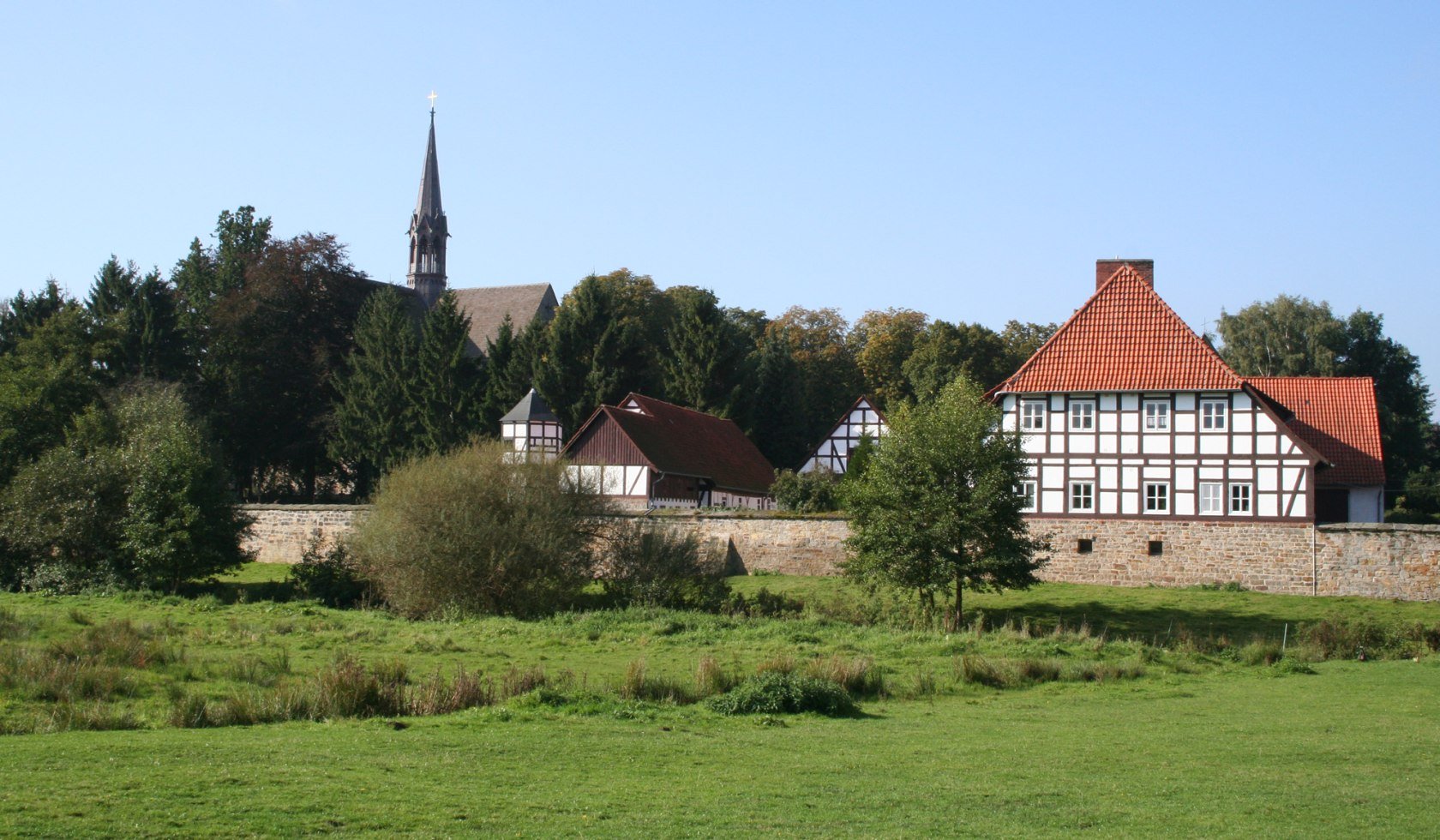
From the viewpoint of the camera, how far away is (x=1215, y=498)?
33469mm

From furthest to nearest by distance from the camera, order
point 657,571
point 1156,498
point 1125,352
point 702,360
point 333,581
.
A: point 702,360, point 1125,352, point 1156,498, point 333,581, point 657,571

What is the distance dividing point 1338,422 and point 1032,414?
10820mm

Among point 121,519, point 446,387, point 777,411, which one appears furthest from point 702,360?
point 121,519

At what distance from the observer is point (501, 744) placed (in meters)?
11.8

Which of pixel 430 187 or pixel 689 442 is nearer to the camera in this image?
pixel 689 442

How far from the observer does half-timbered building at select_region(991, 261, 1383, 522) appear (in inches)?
1313

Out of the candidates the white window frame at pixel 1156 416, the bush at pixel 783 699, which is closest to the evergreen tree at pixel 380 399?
the white window frame at pixel 1156 416

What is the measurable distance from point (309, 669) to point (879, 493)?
45.8ft

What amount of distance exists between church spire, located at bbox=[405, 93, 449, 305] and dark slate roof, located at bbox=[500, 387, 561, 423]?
33.1 metres

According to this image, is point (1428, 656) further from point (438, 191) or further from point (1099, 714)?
point (438, 191)

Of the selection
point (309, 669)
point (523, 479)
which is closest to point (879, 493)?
point (523, 479)

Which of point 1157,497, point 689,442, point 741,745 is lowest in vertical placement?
point 741,745

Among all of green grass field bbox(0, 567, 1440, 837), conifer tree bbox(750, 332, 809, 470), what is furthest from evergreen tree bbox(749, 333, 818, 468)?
green grass field bbox(0, 567, 1440, 837)

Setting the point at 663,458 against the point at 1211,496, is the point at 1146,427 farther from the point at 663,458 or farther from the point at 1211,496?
the point at 663,458
